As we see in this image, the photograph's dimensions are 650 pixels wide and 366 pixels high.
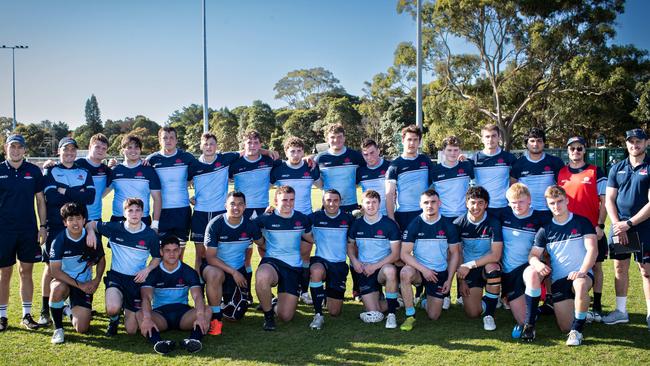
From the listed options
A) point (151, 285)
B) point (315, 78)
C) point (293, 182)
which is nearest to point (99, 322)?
point (151, 285)

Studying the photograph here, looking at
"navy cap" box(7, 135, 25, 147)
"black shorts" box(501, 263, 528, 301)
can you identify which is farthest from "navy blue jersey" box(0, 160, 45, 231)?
"black shorts" box(501, 263, 528, 301)

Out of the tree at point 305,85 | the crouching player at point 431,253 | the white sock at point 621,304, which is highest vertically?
the tree at point 305,85

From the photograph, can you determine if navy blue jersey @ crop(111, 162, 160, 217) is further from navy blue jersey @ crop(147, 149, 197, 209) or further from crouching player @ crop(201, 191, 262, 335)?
crouching player @ crop(201, 191, 262, 335)

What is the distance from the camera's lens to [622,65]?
77.9 feet

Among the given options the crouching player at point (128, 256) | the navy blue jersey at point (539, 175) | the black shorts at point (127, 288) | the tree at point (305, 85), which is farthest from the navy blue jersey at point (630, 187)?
the tree at point (305, 85)

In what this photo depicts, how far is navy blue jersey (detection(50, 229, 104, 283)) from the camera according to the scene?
16.6ft

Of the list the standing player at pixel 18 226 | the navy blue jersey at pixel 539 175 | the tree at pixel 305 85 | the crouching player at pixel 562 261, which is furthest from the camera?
the tree at pixel 305 85

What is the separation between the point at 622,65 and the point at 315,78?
61250 mm

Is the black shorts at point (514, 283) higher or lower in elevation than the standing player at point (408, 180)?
lower

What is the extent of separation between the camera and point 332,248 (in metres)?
5.75

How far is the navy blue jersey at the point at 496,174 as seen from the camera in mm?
6039

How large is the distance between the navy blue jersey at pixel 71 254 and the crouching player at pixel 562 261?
14.9 ft

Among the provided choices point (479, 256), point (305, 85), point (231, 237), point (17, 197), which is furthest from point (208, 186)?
point (305, 85)

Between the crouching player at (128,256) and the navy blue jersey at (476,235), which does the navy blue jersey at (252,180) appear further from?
the navy blue jersey at (476,235)
